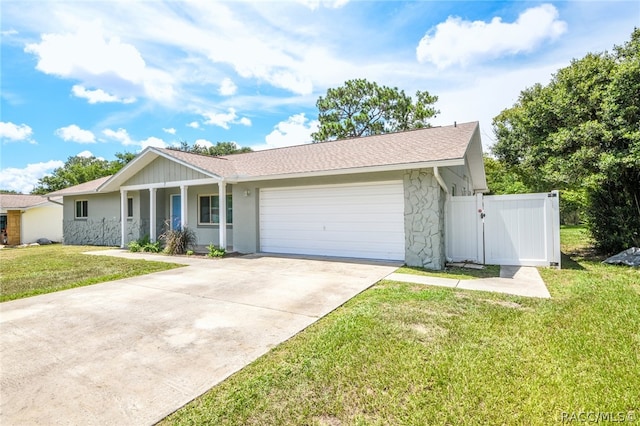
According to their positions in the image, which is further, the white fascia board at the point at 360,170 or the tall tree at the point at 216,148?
the tall tree at the point at 216,148

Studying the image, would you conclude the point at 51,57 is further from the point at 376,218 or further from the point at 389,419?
the point at 389,419

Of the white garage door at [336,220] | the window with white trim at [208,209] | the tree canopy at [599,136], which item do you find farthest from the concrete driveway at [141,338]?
the tree canopy at [599,136]

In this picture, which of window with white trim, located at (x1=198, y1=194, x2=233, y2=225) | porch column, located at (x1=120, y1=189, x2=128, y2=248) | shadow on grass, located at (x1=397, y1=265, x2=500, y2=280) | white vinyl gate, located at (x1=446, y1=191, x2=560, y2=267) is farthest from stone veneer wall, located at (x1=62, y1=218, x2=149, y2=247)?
white vinyl gate, located at (x1=446, y1=191, x2=560, y2=267)

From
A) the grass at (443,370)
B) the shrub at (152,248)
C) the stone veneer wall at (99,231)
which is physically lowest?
the grass at (443,370)

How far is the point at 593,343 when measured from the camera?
3.48 m

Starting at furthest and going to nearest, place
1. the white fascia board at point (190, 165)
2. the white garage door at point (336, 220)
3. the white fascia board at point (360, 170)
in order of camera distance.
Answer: the white fascia board at point (190, 165) < the white garage door at point (336, 220) < the white fascia board at point (360, 170)

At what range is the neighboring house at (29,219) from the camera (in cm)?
1969

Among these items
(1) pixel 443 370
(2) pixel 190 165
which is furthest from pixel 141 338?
(2) pixel 190 165

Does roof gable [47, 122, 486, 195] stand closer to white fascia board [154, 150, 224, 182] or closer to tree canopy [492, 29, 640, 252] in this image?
white fascia board [154, 150, 224, 182]

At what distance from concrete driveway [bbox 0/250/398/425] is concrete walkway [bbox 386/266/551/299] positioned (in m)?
0.82

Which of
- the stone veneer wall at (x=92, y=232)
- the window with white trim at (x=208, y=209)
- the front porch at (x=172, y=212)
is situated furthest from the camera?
the stone veneer wall at (x=92, y=232)

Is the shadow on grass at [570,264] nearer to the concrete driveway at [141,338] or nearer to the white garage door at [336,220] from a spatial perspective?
the white garage door at [336,220]

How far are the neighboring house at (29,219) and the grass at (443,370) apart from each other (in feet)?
72.6

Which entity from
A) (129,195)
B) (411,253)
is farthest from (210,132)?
(411,253)
